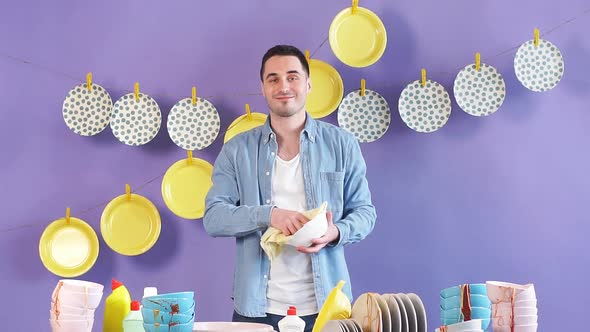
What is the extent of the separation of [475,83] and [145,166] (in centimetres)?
140

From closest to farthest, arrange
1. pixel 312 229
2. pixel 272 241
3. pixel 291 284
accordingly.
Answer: pixel 312 229, pixel 272 241, pixel 291 284

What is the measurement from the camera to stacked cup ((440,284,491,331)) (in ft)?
5.62

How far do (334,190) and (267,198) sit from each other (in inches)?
8.7

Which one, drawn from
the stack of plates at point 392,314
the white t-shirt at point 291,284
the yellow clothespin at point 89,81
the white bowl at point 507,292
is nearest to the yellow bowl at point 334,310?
the stack of plates at point 392,314

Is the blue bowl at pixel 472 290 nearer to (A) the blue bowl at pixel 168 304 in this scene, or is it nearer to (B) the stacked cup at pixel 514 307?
(B) the stacked cup at pixel 514 307

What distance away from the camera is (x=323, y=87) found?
347 cm

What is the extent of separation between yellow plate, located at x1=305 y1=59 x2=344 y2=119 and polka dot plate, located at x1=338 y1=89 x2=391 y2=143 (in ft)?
0.15

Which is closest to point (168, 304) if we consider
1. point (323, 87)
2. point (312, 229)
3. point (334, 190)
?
point (312, 229)

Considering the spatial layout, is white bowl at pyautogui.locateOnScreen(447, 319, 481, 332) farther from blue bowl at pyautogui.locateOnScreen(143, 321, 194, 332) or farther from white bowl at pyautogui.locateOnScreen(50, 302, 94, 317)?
white bowl at pyautogui.locateOnScreen(50, 302, 94, 317)

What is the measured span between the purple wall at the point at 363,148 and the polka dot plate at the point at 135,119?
7 centimetres

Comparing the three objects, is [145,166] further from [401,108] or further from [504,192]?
[504,192]

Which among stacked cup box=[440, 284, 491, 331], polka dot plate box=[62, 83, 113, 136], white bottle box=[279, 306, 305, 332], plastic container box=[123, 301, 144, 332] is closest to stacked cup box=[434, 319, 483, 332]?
stacked cup box=[440, 284, 491, 331]

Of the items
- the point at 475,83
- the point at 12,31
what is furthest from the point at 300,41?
the point at 12,31

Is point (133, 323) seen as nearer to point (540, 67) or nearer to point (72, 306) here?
point (72, 306)
